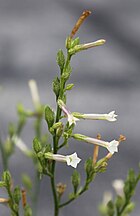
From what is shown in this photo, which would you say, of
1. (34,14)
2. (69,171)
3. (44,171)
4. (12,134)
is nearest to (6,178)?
(44,171)

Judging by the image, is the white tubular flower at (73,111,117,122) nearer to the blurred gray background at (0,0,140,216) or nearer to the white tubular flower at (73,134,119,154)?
the white tubular flower at (73,134,119,154)

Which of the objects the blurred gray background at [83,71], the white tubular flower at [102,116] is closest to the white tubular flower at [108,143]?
the white tubular flower at [102,116]

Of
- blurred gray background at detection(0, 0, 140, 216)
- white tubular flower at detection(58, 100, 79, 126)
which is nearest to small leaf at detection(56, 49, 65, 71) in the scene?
white tubular flower at detection(58, 100, 79, 126)

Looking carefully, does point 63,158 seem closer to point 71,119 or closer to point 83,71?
point 71,119

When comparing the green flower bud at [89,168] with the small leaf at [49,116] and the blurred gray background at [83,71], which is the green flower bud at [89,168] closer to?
the small leaf at [49,116]

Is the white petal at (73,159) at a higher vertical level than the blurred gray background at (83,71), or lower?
higher

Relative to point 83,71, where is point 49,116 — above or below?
above

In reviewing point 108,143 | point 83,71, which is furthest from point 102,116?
point 83,71

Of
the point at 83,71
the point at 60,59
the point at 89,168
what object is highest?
the point at 60,59
